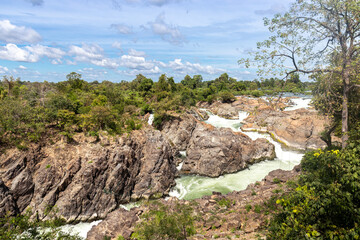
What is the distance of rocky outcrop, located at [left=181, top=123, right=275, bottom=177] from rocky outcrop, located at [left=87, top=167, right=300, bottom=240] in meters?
7.97

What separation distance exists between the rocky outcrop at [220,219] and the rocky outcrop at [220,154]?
7969 mm

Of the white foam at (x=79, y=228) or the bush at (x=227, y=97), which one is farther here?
the bush at (x=227, y=97)

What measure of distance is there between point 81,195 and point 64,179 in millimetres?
2197

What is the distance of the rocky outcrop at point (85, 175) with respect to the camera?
1681 centimetres

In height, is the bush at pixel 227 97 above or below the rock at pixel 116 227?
above

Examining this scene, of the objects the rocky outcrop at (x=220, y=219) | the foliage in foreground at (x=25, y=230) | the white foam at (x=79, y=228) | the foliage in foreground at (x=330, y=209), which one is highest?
the foliage in foreground at (x=330, y=209)

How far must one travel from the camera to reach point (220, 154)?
25.7 meters

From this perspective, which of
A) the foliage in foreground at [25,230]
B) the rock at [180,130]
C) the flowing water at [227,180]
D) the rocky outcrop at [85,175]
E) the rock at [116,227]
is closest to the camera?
the foliage in foreground at [25,230]

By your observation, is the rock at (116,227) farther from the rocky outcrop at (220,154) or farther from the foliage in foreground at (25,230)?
the rocky outcrop at (220,154)

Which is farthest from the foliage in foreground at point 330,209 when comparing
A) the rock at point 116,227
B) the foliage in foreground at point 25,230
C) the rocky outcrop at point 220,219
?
the rock at point 116,227

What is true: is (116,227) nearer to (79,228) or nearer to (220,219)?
(79,228)

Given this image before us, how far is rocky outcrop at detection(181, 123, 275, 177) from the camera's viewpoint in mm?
25406

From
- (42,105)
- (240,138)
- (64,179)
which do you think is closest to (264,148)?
(240,138)

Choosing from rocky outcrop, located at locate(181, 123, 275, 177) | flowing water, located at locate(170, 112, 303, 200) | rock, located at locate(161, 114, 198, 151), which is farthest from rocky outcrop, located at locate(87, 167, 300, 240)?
rock, located at locate(161, 114, 198, 151)
